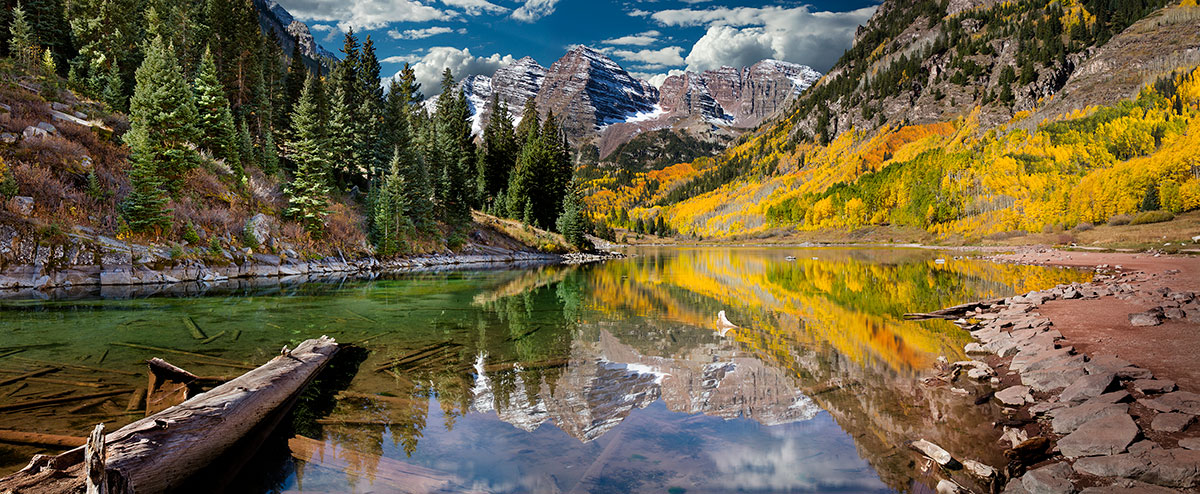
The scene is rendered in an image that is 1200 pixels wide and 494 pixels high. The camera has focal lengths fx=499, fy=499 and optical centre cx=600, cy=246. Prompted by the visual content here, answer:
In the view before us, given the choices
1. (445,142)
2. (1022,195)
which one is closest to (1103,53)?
(1022,195)

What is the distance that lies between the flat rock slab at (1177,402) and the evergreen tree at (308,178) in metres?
40.9

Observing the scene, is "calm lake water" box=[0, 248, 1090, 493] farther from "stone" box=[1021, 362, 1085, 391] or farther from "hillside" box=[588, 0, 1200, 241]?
"hillside" box=[588, 0, 1200, 241]

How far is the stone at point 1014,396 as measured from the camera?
7.79m

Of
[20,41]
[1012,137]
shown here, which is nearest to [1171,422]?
[20,41]

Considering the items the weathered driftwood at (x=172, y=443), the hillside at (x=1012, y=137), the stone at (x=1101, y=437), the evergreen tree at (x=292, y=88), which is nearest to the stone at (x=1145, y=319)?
the stone at (x=1101, y=437)

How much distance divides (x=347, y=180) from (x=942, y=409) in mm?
52589

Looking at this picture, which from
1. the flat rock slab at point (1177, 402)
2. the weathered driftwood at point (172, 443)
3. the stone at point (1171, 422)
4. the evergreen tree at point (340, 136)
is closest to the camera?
the weathered driftwood at point (172, 443)

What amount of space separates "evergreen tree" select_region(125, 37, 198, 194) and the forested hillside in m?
0.10

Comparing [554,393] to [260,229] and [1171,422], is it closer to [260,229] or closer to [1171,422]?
[1171,422]

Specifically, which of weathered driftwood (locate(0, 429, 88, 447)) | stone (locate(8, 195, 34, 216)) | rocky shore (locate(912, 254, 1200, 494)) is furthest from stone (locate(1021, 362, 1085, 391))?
stone (locate(8, 195, 34, 216))

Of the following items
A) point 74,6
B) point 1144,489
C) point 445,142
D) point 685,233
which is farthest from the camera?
point 685,233

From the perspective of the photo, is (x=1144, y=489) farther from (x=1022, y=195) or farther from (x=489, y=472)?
(x=1022, y=195)

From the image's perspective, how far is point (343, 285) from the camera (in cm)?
2728

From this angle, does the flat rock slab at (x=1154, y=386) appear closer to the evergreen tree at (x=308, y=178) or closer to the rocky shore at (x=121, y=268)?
the rocky shore at (x=121, y=268)
